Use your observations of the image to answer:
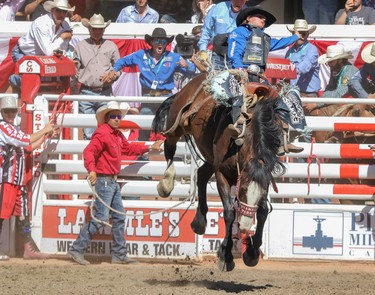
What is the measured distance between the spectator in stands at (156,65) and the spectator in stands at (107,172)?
1.61 m

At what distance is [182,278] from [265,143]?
6.60 ft

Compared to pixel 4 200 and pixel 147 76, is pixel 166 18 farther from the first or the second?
pixel 4 200

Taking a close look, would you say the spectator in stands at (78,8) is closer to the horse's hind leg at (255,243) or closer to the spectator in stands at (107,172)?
the spectator in stands at (107,172)

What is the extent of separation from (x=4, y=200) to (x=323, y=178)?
3568 mm

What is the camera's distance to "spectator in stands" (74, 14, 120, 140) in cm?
1227

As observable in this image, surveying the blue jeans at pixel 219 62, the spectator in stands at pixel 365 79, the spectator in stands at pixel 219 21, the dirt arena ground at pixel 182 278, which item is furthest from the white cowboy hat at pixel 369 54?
the blue jeans at pixel 219 62

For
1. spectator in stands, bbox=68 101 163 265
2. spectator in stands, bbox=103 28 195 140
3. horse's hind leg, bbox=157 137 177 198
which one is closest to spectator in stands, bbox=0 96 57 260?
spectator in stands, bbox=68 101 163 265

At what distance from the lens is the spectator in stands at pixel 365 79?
38.4 feet

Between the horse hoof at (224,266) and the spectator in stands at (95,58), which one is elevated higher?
the spectator in stands at (95,58)

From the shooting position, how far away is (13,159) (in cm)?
1059

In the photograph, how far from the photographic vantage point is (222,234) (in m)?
10.8

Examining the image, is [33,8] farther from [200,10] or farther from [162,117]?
[162,117]

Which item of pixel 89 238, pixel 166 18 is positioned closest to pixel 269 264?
pixel 89 238

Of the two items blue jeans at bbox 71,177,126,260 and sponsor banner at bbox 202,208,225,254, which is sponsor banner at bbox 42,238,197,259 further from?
blue jeans at bbox 71,177,126,260
